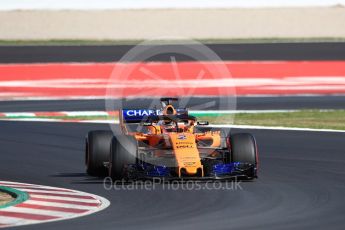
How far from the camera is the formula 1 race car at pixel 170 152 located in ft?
51.9

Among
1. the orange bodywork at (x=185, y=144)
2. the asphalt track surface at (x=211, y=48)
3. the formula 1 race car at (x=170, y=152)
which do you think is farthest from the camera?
the asphalt track surface at (x=211, y=48)

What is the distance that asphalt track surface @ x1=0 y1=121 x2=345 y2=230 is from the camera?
496 inches

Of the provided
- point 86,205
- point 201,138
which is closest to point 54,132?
point 201,138

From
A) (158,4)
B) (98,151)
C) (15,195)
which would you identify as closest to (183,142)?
(98,151)

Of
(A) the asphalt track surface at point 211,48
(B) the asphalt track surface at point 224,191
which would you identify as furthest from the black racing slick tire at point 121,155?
(A) the asphalt track surface at point 211,48

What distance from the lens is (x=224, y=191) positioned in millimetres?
15219

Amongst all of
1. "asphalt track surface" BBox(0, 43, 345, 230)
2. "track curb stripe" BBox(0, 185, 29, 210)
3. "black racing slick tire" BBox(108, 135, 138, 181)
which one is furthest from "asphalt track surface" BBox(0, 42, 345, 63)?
"track curb stripe" BBox(0, 185, 29, 210)

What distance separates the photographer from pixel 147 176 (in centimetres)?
1585

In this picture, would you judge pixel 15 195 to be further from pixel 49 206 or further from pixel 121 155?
pixel 121 155

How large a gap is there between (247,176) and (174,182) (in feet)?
3.48

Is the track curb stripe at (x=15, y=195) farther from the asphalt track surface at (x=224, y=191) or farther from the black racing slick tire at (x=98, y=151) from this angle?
the black racing slick tire at (x=98, y=151)

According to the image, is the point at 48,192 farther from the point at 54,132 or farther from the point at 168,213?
the point at 54,132

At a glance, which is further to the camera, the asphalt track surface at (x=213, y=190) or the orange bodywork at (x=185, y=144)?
the orange bodywork at (x=185, y=144)

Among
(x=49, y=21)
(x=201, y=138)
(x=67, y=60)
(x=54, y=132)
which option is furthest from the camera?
(x=49, y=21)
